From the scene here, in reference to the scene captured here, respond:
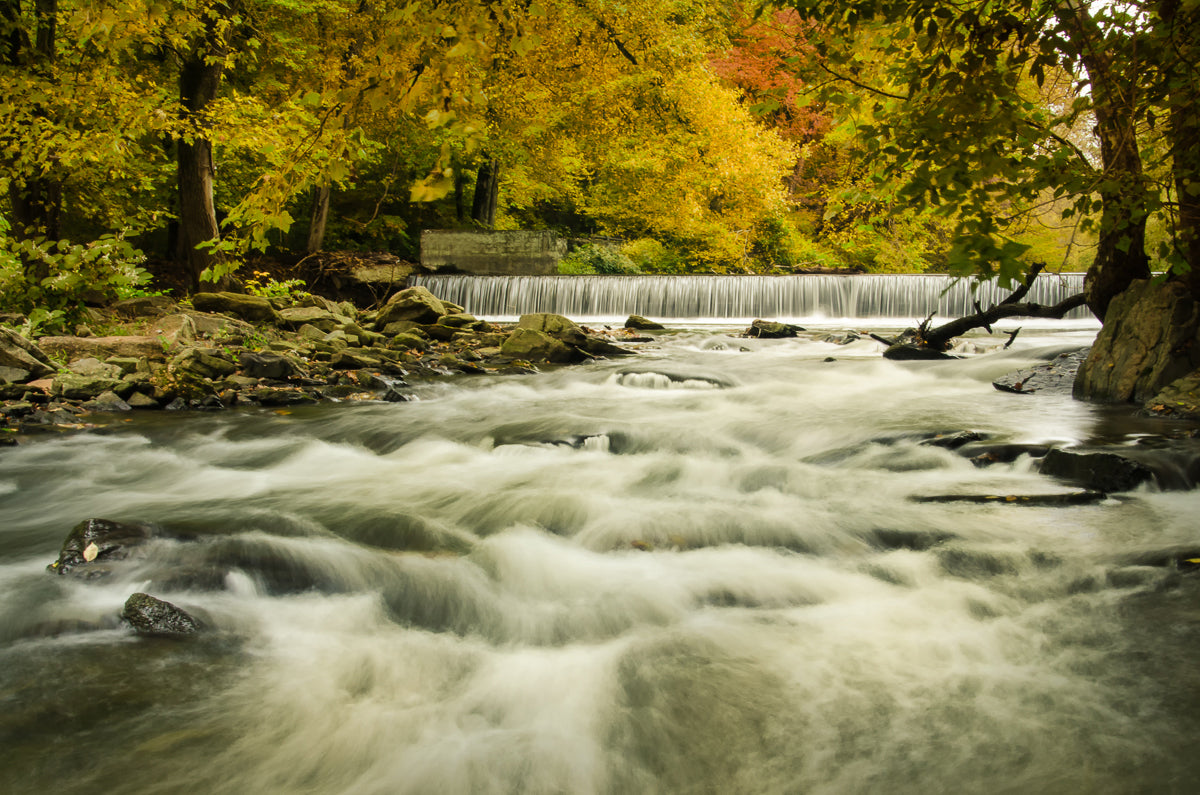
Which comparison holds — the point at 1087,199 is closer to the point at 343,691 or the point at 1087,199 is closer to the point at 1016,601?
the point at 1016,601

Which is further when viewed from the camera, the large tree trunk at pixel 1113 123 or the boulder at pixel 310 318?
the boulder at pixel 310 318

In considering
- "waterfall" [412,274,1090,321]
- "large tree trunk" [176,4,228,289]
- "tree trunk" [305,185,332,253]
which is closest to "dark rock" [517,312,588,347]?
"large tree trunk" [176,4,228,289]

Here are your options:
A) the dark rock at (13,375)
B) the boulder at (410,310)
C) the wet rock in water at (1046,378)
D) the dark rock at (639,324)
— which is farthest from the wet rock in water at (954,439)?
the dark rock at (639,324)

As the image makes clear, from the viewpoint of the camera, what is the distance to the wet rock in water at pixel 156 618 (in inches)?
132

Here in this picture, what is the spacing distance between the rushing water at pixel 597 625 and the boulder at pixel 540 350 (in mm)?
5776

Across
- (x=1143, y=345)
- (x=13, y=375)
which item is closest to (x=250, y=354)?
(x=13, y=375)

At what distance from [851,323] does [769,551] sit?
15.9 metres

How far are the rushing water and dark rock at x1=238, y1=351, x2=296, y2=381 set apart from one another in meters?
2.80

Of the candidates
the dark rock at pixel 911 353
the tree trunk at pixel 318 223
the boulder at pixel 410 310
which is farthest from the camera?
the tree trunk at pixel 318 223

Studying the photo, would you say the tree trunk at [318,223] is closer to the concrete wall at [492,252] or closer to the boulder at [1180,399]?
the concrete wall at [492,252]

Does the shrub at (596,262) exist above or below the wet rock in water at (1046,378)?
above

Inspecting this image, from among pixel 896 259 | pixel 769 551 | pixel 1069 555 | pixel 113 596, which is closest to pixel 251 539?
pixel 113 596

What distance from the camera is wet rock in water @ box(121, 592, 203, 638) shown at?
3.35 meters

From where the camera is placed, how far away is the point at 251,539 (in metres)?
4.43
